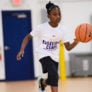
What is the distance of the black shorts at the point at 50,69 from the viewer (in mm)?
5176

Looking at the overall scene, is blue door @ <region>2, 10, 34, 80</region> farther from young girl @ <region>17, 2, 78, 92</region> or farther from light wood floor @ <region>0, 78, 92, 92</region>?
young girl @ <region>17, 2, 78, 92</region>

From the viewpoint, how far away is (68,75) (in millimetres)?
12039

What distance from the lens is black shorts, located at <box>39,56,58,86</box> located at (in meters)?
5.18

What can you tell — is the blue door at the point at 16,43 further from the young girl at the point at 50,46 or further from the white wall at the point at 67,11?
the young girl at the point at 50,46

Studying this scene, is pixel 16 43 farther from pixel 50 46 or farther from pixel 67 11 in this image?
pixel 50 46

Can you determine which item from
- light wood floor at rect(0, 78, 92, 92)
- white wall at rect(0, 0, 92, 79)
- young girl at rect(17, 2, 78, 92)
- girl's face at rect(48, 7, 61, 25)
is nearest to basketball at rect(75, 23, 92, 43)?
young girl at rect(17, 2, 78, 92)

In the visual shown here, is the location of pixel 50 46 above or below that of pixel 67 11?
below

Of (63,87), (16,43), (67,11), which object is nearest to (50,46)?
(63,87)

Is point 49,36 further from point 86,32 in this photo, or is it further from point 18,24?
point 18,24

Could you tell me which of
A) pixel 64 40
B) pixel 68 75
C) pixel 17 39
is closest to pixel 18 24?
pixel 17 39

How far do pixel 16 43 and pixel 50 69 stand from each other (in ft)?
22.2

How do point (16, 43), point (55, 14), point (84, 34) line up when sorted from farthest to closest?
point (16, 43), point (84, 34), point (55, 14)

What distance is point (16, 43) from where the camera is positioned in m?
11.9

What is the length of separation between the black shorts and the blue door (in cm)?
662
